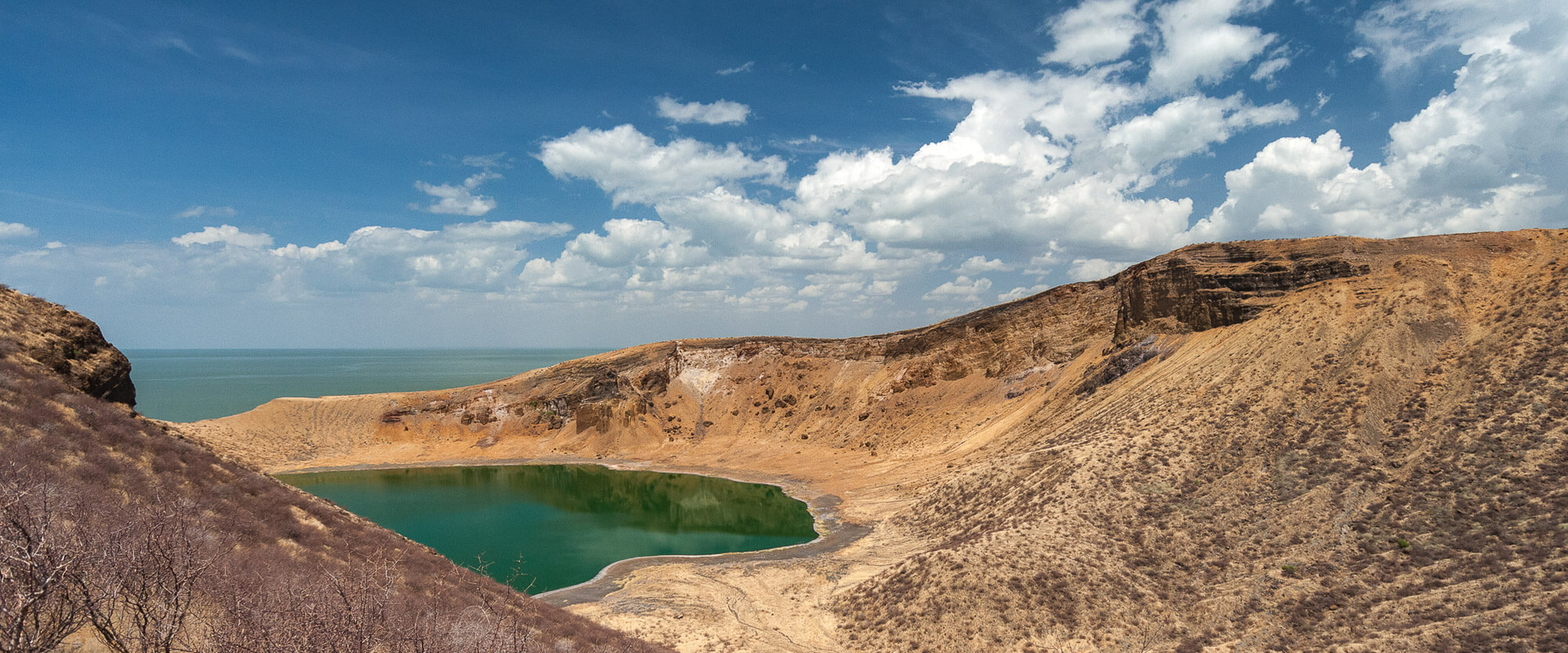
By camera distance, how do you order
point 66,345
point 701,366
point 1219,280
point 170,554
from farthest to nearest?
point 701,366 < point 1219,280 < point 66,345 < point 170,554

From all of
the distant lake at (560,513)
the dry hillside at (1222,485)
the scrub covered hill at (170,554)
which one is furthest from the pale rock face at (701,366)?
the scrub covered hill at (170,554)

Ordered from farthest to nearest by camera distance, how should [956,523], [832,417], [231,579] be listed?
1. [832,417]
2. [956,523]
3. [231,579]

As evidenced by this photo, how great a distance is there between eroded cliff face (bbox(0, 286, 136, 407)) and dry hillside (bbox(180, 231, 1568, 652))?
1247 cm

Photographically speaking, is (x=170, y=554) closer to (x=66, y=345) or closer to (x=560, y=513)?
(x=66, y=345)

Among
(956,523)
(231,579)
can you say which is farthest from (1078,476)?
(231,579)

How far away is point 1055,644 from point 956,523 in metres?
11.9

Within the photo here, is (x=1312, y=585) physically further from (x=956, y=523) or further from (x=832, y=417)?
(x=832, y=417)

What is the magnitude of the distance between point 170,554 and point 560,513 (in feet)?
126

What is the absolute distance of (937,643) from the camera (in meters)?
19.6

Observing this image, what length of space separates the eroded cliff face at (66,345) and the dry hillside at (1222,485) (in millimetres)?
12473

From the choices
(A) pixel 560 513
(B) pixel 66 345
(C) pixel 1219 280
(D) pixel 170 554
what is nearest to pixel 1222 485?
(C) pixel 1219 280

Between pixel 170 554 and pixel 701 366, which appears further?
pixel 701 366

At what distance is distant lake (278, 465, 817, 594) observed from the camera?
34.2 meters

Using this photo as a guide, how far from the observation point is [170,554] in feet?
26.1
